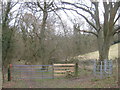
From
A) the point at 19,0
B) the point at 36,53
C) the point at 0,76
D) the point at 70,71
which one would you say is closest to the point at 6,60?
the point at 36,53

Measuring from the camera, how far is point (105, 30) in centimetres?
1513

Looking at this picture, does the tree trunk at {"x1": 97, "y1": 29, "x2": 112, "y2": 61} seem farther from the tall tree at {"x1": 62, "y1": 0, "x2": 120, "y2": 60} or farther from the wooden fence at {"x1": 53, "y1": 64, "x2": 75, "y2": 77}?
the wooden fence at {"x1": 53, "y1": 64, "x2": 75, "y2": 77}

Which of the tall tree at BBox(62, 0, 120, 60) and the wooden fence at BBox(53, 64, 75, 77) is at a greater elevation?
the tall tree at BBox(62, 0, 120, 60)

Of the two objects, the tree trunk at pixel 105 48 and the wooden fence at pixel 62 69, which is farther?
the tree trunk at pixel 105 48

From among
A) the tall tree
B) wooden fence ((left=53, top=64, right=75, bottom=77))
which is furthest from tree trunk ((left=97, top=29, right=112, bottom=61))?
wooden fence ((left=53, top=64, right=75, bottom=77))

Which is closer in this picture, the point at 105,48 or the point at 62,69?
the point at 62,69

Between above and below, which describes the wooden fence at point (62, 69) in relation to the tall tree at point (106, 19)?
below

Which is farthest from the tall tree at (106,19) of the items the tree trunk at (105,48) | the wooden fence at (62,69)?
the wooden fence at (62,69)

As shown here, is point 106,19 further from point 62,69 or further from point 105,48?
point 62,69

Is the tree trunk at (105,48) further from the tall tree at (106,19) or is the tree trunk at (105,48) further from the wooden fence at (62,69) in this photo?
the wooden fence at (62,69)

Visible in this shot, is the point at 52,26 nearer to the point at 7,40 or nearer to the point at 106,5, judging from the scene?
the point at 7,40

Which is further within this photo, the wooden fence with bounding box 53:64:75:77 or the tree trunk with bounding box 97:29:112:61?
the tree trunk with bounding box 97:29:112:61

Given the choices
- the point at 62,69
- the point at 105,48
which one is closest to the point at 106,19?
the point at 105,48

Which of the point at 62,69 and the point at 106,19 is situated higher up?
the point at 106,19
